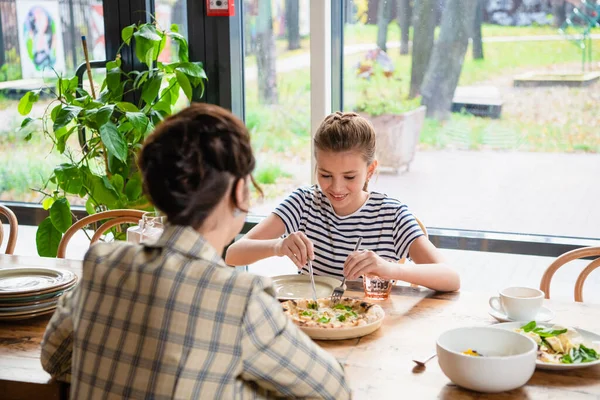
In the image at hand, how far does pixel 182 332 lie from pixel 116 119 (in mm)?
2336

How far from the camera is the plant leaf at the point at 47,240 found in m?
3.27

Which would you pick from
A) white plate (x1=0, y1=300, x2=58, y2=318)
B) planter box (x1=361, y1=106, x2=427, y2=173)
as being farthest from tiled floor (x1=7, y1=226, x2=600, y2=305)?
white plate (x1=0, y1=300, x2=58, y2=318)

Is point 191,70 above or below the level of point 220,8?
below

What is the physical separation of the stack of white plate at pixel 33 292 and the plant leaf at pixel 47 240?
4.13ft

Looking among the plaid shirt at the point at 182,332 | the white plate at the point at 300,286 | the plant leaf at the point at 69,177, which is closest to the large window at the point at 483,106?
the plant leaf at the point at 69,177

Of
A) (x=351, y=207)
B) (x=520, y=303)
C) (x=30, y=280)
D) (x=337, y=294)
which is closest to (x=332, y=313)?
(x=337, y=294)

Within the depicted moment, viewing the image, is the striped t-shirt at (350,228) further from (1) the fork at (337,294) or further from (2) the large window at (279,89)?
(2) the large window at (279,89)

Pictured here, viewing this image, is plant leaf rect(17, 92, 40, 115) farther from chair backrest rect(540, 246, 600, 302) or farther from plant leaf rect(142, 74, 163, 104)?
chair backrest rect(540, 246, 600, 302)

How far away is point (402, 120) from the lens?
3.19 meters

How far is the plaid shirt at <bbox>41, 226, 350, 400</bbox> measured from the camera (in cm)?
113

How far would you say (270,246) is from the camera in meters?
2.19

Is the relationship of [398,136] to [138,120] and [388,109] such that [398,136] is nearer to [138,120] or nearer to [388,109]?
[388,109]

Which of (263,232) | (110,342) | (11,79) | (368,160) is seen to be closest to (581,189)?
(368,160)

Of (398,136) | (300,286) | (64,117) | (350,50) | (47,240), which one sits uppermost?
(350,50)
